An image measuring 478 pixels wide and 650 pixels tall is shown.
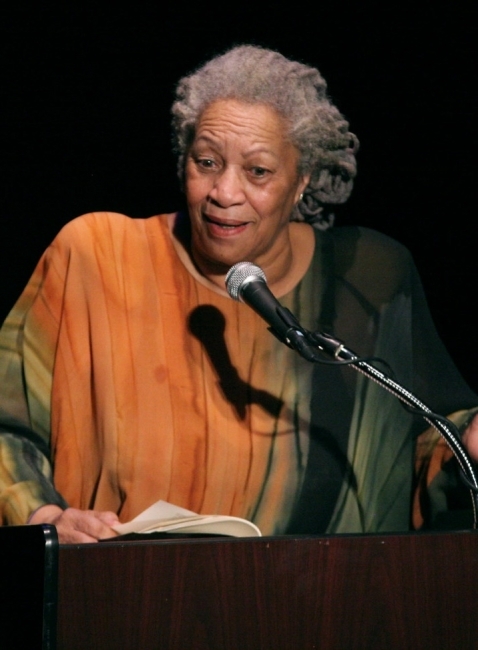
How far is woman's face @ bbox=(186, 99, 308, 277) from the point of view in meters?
2.62

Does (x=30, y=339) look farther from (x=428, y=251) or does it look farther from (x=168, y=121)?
(x=428, y=251)

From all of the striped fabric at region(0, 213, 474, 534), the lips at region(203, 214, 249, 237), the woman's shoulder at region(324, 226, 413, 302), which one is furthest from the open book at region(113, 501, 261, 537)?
the woman's shoulder at region(324, 226, 413, 302)

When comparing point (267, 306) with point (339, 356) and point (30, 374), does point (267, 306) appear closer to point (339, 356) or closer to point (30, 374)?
point (339, 356)

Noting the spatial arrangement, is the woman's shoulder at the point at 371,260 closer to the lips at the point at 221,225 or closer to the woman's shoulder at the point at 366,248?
the woman's shoulder at the point at 366,248

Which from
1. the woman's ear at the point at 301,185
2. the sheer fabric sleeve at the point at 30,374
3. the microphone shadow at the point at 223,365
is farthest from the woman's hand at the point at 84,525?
the woman's ear at the point at 301,185

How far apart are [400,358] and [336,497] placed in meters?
0.41

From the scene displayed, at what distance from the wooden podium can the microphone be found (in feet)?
1.26

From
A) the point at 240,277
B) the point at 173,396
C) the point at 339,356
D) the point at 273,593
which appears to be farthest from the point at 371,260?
the point at 273,593

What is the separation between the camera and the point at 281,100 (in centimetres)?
266

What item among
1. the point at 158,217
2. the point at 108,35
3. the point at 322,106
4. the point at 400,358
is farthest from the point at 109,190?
the point at 400,358

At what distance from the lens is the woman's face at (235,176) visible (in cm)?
262

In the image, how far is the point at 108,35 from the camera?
272cm

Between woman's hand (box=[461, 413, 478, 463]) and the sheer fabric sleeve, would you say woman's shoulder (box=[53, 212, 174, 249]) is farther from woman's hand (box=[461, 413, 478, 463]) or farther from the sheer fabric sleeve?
woman's hand (box=[461, 413, 478, 463])

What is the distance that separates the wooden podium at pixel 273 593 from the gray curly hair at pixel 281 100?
1.27m
